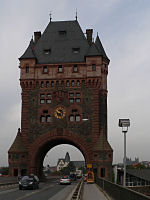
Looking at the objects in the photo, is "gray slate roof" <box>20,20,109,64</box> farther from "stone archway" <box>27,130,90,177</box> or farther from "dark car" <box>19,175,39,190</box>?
"dark car" <box>19,175,39,190</box>

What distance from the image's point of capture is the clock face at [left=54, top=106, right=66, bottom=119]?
59.7 m

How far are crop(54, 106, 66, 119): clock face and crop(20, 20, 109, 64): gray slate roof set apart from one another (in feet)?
29.9

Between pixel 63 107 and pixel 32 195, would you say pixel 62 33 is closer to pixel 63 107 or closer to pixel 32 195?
pixel 63 107

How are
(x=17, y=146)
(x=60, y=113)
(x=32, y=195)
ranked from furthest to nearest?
(x=60, y=113), (x=17, y=146), (x=32, y=195)

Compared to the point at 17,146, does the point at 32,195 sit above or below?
below

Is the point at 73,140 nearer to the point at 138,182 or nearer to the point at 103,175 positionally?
the point at 103,175

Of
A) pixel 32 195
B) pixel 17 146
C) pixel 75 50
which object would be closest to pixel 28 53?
pixel 75 50

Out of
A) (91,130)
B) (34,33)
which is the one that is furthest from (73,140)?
(34,33)

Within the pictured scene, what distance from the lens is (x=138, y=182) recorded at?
65.1 meters

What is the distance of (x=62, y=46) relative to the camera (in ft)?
218

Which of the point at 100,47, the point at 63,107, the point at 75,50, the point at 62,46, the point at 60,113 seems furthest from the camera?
the point at 100,47

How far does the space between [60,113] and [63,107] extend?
3.87ft

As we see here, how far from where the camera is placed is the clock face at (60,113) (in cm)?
5972

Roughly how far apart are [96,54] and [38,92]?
12393 mm
